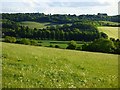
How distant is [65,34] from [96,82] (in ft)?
355

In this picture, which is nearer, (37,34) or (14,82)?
(14,82)

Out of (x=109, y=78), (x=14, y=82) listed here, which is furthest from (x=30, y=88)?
(x=109, y=78)

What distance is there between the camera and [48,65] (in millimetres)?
23766

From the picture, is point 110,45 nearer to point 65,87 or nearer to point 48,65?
point 48,65

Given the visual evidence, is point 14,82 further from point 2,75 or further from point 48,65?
point 48,65

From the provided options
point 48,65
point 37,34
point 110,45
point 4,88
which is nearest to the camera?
point 4,88

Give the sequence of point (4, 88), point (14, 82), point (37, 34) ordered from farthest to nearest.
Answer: point (37, 34), point (14, 82), point (4, 88)

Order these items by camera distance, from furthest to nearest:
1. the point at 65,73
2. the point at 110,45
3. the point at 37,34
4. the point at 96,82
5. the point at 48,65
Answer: the point at 37,34, the point at 110,45, the point at 48,65, the point at 65,73, the point at 96,82

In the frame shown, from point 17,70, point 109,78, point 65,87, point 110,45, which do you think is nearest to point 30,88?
point 65,87

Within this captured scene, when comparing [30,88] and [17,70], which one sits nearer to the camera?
[30,88]

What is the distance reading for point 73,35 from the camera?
12825 cm

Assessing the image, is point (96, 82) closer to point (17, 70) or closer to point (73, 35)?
point (17, 70)

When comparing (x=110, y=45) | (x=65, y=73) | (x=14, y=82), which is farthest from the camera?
(x=110, y=45)

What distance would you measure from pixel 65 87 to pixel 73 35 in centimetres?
11204
